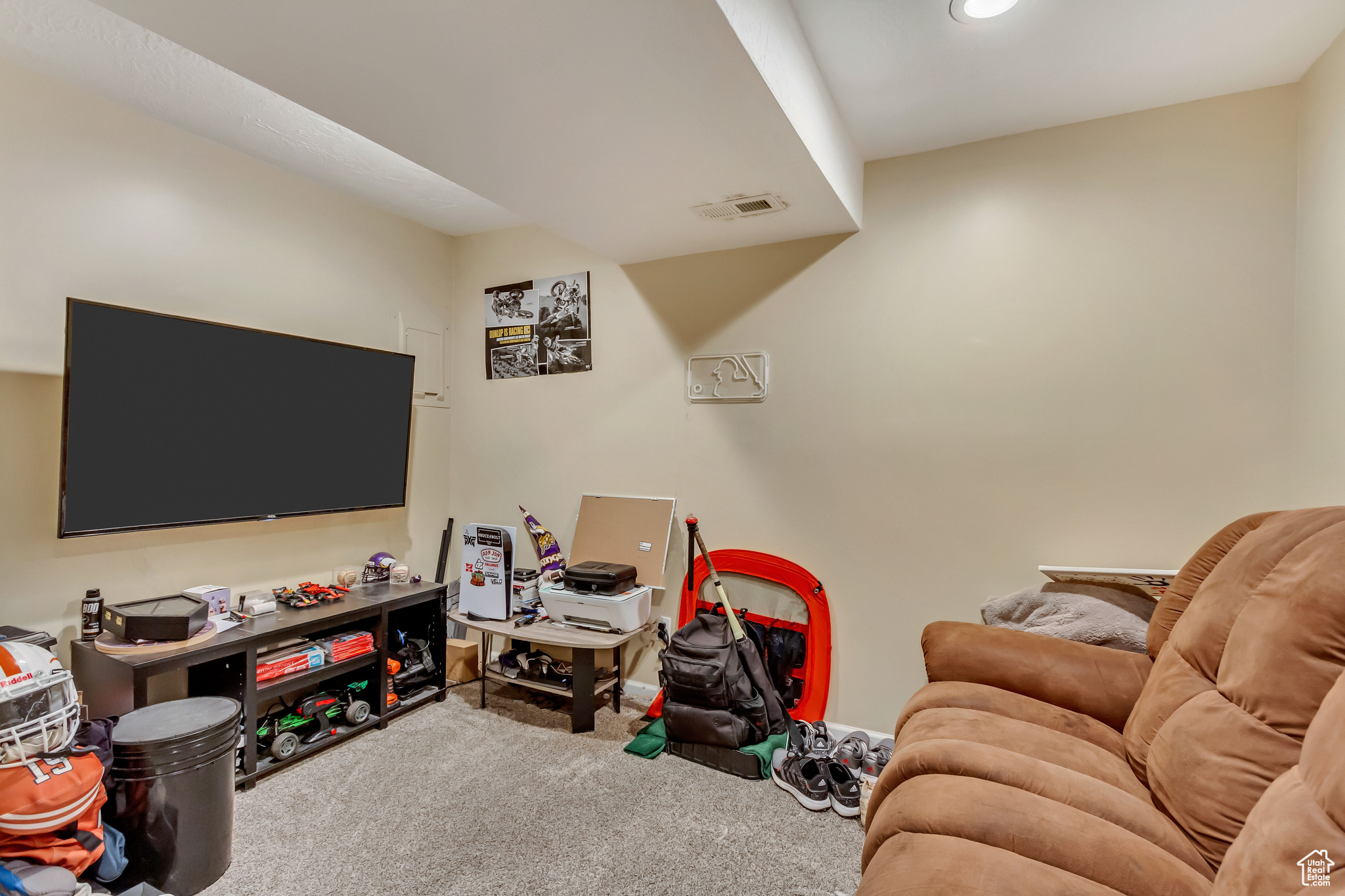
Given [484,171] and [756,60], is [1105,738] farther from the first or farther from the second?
[484,171]

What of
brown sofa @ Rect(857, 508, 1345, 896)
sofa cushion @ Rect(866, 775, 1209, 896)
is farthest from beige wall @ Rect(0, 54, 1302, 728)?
sofa cushion @ Rect(866, 775, 1209, 896)

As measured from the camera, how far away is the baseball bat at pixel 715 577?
8.76 ft

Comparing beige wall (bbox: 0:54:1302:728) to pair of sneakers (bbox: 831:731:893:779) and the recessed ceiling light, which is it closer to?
pair of sneakers (bbox: 831:731:893:779)

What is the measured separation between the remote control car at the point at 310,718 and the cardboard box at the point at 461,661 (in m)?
0.56

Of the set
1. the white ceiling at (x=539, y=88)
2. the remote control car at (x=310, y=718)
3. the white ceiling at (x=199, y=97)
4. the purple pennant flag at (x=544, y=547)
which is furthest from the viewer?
the purple pennant flag at (x=544, y=547)

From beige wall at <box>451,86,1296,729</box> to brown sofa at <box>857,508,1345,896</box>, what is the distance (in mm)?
716

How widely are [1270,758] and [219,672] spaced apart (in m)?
3.24

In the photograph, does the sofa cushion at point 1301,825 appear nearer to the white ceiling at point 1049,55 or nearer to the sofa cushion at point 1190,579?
the sofa cushion at point 1190,579

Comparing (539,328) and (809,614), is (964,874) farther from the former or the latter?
(539,328)

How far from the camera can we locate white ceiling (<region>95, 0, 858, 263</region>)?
4.53 feet

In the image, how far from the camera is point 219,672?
2.41m

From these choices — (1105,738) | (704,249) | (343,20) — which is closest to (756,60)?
(343,20)

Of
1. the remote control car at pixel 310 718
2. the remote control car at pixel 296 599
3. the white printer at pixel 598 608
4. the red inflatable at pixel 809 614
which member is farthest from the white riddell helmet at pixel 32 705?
the red inflatable at pixel 809 614

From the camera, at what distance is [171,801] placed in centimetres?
177
